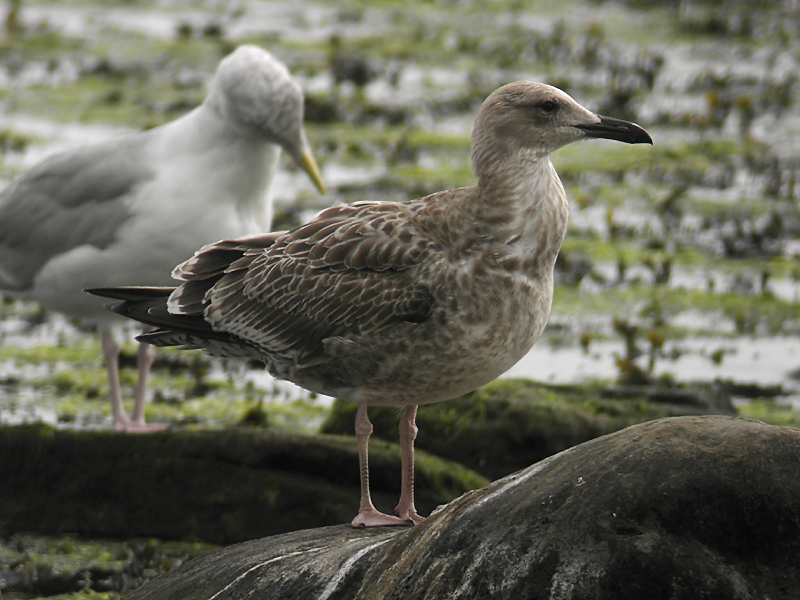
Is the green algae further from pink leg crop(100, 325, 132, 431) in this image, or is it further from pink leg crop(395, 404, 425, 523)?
pink leg crop(395, 404, 425, 523)

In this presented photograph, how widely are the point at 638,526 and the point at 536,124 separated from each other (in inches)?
63.1

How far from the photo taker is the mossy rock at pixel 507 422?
5988 mm

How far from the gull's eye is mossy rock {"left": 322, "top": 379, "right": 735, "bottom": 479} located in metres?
2.17

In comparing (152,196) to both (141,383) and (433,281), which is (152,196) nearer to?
(141,383)

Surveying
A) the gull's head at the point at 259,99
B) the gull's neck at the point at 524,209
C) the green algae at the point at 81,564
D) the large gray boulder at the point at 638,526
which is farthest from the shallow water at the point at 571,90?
the large gray boulder at the point at 638,526

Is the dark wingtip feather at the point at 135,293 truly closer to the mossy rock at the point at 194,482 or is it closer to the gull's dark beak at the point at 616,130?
the mossy rock at the point at 194,482

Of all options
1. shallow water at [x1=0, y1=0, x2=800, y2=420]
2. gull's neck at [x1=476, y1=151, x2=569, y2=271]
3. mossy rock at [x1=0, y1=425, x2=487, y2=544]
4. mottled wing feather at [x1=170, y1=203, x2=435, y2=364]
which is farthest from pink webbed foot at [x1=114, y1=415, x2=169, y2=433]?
gull's neck at [x1=476, y1=151, x2=569, y2=271]

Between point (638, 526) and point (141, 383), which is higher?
point (638, 526)

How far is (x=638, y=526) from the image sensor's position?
3.18 m

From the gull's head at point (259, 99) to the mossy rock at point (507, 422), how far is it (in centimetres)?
150

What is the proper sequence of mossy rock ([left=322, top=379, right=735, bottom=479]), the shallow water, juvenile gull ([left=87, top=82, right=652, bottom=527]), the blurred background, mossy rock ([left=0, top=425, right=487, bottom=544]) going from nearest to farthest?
1. juvenile gull ([left=87, top=82, right=652, bottom=527])
2. mossy rock ([left=0, top=425, right=487, bottom=544])
3. mossy rock ([left=322, top=379, right=735, bottom=479])
4. the blurred background
5. the shallow water

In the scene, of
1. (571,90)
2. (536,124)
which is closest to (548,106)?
(536,124)

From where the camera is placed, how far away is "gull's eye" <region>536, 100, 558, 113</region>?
13.8 ft

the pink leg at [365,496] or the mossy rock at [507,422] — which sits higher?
the pink leg at [365,496]
